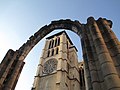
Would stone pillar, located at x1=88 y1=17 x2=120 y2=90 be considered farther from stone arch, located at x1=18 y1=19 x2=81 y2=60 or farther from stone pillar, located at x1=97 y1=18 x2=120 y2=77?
stone arch, located at x1=18 y1=19 x2=81 y2=60

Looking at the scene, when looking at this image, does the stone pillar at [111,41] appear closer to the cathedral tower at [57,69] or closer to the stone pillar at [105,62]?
the stone pillar at [105,62]

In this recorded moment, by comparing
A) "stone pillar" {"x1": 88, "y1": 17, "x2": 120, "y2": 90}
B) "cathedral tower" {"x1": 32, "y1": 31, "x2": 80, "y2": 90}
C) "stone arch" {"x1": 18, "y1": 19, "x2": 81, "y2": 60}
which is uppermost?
"cathedral tower" {"x1": 32, "y1": 31, "x2": 80, "y2": 90}

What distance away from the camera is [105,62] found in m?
4.12

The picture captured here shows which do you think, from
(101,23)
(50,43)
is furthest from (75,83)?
(101,23)

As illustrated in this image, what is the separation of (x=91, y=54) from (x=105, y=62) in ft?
3.52

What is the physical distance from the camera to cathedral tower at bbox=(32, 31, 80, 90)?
32.8 meters

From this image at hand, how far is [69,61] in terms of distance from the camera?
1719 inches

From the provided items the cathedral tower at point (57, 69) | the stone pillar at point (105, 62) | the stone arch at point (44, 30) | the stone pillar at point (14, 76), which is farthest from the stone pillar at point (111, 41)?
the cathedral tower at point (57, 69)

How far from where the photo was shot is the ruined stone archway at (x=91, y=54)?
4066 millimetres

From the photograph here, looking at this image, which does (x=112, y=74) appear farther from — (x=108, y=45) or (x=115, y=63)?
(x=108, y=45)

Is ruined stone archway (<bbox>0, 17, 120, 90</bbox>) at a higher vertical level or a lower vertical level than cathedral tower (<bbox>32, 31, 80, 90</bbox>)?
lower

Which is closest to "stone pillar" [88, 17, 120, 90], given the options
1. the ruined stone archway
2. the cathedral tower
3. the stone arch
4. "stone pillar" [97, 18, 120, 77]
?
the ruined stone archway

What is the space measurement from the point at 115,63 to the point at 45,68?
3626 cm

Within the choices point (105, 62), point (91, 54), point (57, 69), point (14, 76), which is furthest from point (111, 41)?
point (57, 69)
